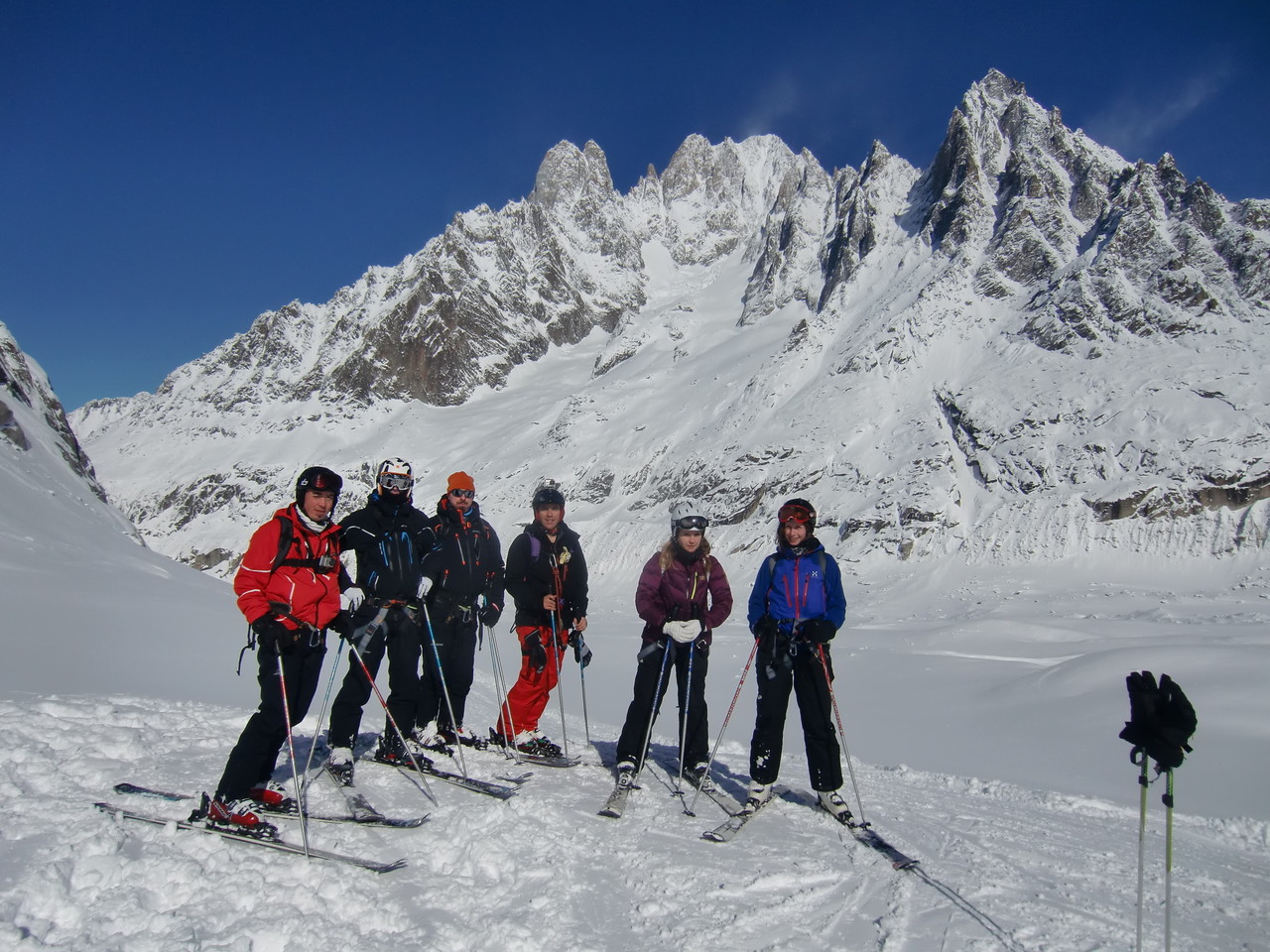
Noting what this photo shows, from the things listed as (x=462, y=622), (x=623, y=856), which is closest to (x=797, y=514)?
(x=623, y=856)

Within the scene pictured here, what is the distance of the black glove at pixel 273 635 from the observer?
162 inches

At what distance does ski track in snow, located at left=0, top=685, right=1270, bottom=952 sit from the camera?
3148 millimetres

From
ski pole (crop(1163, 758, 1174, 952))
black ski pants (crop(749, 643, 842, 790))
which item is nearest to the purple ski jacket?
black ski pants (crop(749, 643, 842, 790))

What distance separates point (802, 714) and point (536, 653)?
2453mm

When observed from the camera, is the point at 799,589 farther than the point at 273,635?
Yes

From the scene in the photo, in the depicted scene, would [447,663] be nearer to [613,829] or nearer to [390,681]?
[390,681]

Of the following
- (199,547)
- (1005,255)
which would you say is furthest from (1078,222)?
(199,547)

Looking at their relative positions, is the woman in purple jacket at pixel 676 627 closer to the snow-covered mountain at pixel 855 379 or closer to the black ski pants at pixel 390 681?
the black ski pants at pixel 390 681

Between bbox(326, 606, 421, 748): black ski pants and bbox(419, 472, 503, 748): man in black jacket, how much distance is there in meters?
0.27

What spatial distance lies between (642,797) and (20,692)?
17.8 ft

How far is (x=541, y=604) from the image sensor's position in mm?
6500

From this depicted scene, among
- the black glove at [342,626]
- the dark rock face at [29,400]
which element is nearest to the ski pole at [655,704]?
the black glove at [342,626]

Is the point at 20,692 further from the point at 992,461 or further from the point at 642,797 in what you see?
the point at 992,461

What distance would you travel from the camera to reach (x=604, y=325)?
122m
